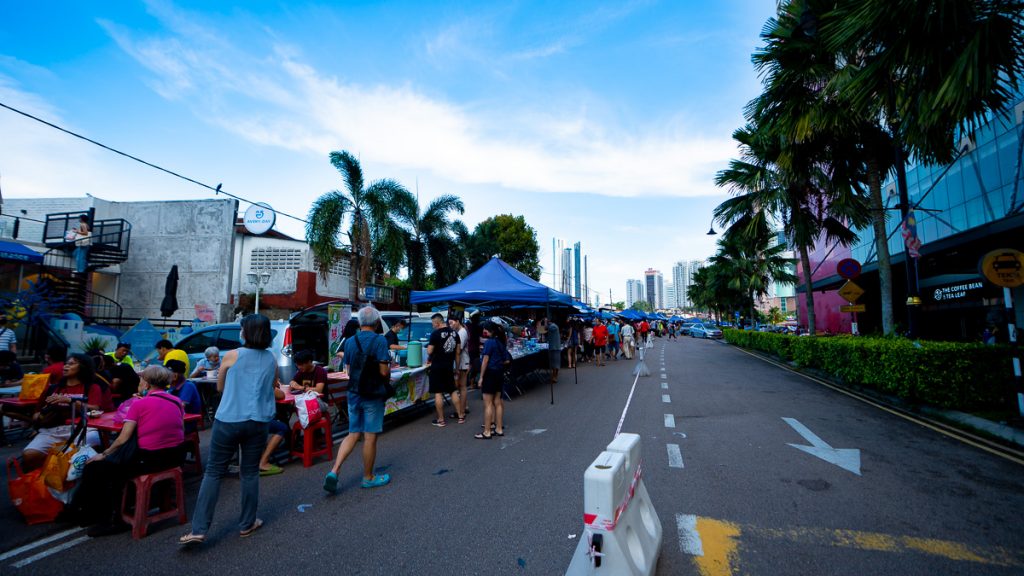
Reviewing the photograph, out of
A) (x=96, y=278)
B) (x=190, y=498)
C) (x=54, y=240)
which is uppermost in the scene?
(x=54, y=240)

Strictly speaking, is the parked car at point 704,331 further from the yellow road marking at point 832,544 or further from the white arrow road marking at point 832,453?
the yellow road marking at point 832,544

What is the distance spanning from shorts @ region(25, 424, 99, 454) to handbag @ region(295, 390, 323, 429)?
1.89 meters

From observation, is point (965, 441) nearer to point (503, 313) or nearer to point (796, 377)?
point (796, 377)

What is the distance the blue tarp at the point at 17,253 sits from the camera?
1500 cm

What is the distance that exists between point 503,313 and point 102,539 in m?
20.2

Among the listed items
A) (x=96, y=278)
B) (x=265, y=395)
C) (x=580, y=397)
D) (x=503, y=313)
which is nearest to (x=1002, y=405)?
(x=580, y=397)

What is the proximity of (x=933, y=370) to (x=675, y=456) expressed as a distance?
20.1ft

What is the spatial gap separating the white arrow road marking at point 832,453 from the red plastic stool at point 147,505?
6777 millimetres

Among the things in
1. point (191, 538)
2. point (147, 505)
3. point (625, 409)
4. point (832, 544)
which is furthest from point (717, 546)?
point (625, 409)

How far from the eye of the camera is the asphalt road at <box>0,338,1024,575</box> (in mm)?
3266

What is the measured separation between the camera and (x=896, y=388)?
9.33 m

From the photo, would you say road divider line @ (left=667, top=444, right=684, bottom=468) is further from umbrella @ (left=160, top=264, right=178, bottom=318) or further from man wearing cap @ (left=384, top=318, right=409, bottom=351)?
umbrella @ (left=160, top=264, right=178, bottom=318)

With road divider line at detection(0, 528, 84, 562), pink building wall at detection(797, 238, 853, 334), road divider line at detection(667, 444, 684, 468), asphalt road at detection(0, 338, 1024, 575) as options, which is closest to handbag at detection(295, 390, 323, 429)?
asphalt road at detection(0, 338, 1024, 575)

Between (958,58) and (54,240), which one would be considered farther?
(54,240)
